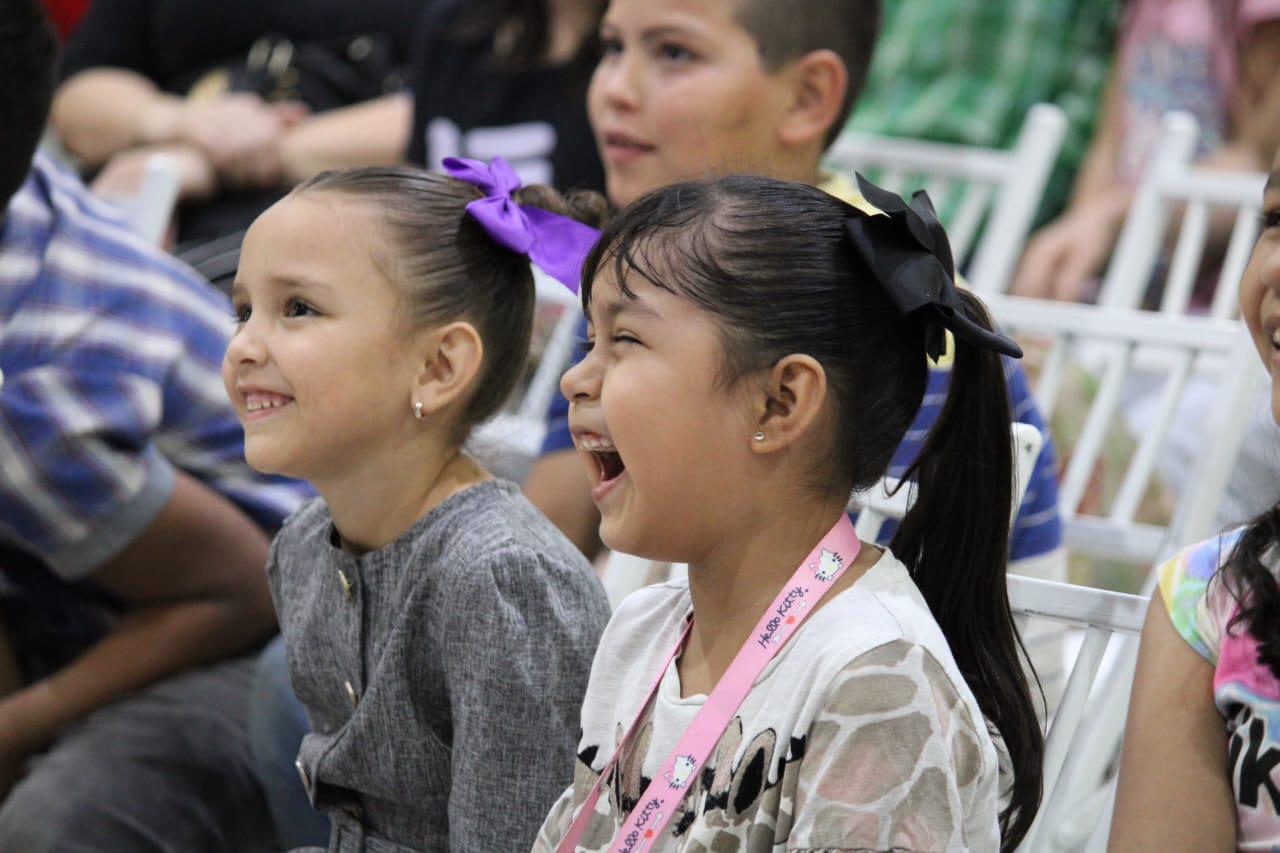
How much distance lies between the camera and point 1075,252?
2301 millimetres

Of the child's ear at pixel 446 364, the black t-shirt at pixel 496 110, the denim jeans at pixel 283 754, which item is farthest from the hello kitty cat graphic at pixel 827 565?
the black t-shirt at pixel 496 110

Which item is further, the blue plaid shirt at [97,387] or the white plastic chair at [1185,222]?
the white plastic chair at [1185,222]

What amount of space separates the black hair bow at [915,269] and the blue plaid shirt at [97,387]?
827 millimetres

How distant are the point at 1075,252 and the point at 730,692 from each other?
155 centimetres

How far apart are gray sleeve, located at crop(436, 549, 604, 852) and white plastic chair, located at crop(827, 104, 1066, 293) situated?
1062 millimetres

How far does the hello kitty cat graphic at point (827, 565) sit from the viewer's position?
93cm

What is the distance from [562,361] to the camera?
1.91 m

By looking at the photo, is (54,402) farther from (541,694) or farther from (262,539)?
(541,694)

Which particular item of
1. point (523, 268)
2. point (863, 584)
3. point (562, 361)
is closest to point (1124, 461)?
point (562, 361)

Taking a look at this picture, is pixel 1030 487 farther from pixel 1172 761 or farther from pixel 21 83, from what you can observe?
pixel 21 83

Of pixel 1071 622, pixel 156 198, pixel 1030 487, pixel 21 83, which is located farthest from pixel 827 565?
pixel 156 198

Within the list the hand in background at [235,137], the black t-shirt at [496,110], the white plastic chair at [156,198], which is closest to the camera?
the white plastic chair at [156,198]

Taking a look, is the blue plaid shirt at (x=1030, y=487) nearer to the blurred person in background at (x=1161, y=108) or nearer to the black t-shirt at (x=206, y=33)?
the blurred person in background at (x=1161, y=108)

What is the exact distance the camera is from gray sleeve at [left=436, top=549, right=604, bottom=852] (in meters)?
1.08
